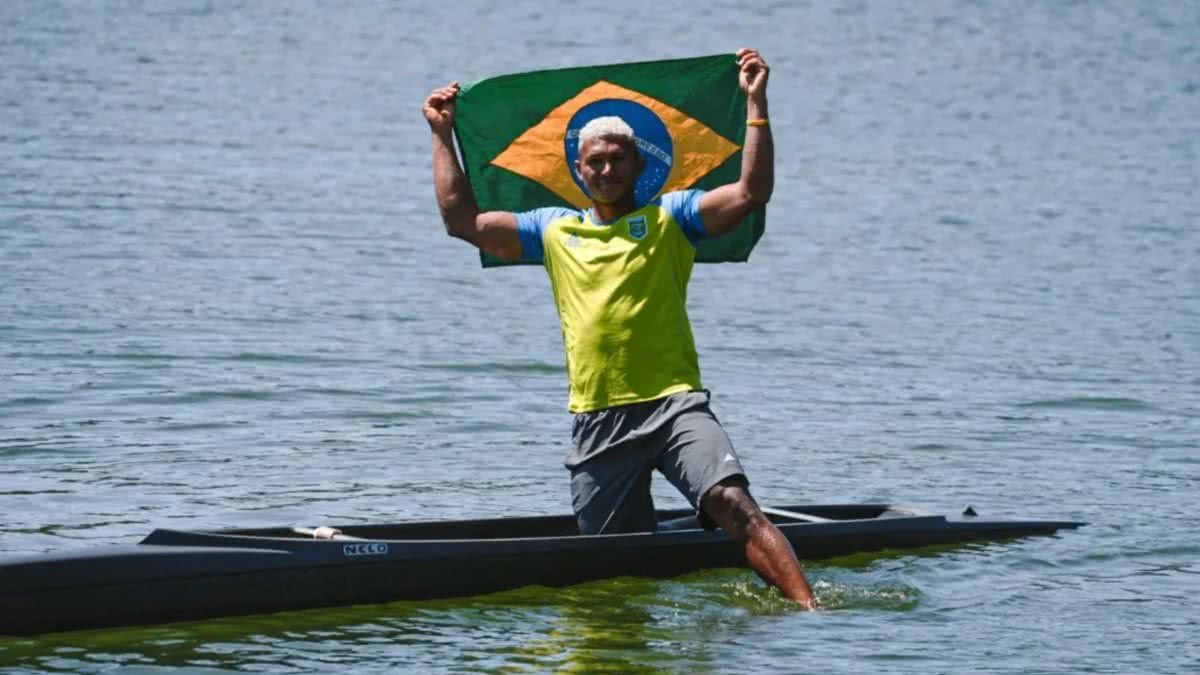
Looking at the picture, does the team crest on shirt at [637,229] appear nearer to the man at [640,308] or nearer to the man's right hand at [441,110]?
the man at [640,308]

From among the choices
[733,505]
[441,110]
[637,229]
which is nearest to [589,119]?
[441,110]

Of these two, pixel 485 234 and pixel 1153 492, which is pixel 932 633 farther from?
pixel 1153 492

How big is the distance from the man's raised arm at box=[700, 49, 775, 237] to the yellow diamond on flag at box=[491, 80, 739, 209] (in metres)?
1.01

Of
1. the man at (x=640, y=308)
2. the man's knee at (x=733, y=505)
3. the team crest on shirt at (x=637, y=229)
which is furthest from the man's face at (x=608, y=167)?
the man's knee at (x=733, y=505)

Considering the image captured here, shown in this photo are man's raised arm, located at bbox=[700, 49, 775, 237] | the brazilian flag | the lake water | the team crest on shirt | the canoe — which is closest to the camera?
the canoe

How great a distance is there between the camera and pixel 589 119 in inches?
439

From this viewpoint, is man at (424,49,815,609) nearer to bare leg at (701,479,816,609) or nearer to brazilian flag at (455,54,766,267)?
bare leg at (701,479,816,609)

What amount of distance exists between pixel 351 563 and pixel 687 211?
2182 millimetres

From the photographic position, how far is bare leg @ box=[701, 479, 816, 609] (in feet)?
33.0

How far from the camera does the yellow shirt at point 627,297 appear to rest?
33.0 feet

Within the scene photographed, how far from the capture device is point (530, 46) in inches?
1538

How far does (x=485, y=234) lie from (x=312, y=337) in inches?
313

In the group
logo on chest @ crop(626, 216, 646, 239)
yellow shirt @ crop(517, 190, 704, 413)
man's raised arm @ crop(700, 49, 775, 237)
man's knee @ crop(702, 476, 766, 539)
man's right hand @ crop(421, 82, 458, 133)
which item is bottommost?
man's knee @ crop(702, 476, 766, 539)

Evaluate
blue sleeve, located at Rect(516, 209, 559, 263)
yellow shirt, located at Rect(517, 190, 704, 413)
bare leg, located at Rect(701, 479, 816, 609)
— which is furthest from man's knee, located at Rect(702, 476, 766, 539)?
blue sleeve, located at Rect(516, 209, 559, 263)
